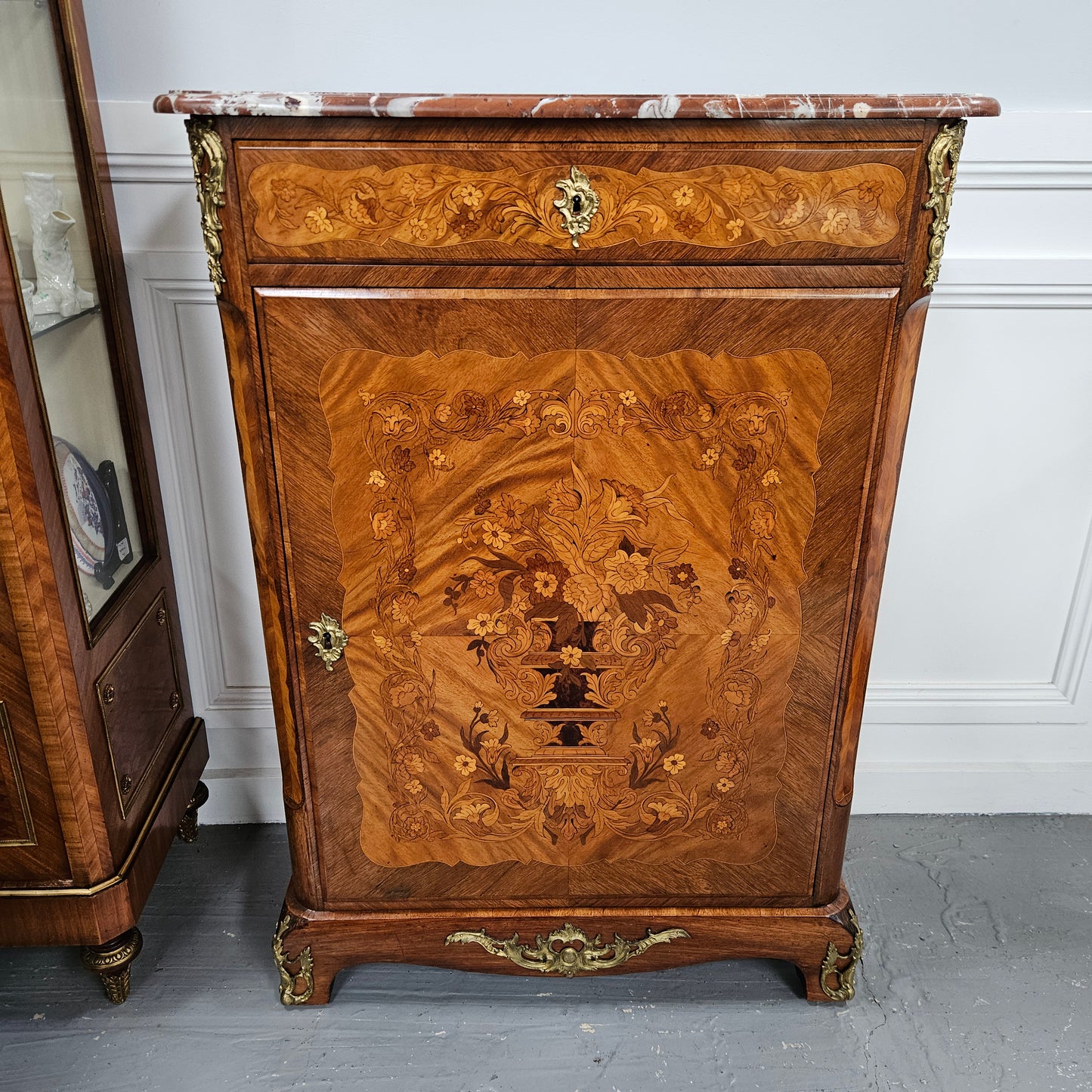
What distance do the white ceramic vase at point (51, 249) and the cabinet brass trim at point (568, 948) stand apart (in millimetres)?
1088

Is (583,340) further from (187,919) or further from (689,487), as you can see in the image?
(187,919)

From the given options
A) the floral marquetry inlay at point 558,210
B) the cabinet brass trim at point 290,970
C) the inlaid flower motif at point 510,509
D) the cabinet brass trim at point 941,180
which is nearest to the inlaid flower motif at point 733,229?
the floral marquetry inlay at point 558,210

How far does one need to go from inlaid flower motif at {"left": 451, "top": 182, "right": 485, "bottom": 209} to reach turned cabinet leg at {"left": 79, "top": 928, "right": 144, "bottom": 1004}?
3.97ft

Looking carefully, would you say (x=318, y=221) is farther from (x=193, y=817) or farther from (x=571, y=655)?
(x=193, y=817)

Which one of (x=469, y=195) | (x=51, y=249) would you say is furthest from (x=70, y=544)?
(x=469, y=195)

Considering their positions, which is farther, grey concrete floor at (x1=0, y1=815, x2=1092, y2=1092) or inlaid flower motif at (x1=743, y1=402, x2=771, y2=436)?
grey concrete floor at (x1=0, y1=815, x2=1092, y2=1092)

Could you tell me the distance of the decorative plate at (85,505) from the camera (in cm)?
136

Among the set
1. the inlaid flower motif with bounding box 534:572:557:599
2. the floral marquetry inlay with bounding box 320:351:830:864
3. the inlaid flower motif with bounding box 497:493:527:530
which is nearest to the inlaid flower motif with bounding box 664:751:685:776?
the floral marquetry inlay with bounding box 320:351:830:864

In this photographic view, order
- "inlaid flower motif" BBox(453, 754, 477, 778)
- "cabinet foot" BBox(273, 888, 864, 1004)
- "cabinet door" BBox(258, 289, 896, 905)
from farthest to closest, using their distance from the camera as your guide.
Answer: "cabinet foot" BBox(273, 888, 864, 1004) → "inlaid flower motif" BBox(453, 754, 477, 778) → "cabinet door" BBox(258, 289, 896, 905)

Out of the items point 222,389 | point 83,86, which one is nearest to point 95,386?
point 222,389

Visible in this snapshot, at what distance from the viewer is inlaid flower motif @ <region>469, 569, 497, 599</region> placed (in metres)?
1.25

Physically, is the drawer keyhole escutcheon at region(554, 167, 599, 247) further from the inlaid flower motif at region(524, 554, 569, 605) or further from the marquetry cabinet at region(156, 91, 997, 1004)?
the inlaid flower motif at region(524, 554, 569, 605)

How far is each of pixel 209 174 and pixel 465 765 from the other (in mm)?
823

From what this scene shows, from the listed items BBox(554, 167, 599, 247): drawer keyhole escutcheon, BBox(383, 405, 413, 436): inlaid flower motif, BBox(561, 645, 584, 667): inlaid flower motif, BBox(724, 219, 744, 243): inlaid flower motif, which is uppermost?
BBox(554, 167, 599, 247): drawer keyhole escutcheon
